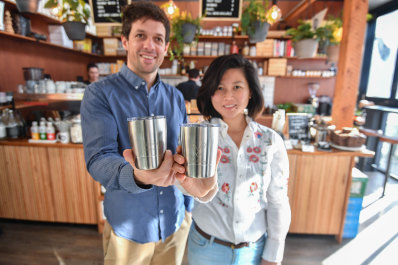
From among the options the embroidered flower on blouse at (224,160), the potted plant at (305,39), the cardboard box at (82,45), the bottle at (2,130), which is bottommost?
the bottle at (2,130)

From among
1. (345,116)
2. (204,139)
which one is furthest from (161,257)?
(345,116)

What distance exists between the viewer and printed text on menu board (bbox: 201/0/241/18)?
2.99m

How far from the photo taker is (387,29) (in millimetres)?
5246

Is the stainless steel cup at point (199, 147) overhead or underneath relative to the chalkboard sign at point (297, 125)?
overhead

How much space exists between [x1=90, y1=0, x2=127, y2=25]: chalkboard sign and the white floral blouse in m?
2.58

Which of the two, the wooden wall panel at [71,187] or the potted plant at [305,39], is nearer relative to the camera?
the wooden wall panel at [71,187]

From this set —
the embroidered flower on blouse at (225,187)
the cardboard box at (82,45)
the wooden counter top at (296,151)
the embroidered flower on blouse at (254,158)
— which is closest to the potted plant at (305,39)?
the wooden counter top at (296,151)

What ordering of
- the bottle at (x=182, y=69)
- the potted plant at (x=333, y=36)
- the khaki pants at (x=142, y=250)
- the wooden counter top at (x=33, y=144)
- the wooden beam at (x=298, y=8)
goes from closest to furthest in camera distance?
the khaki pants at (x=142, y=250), the wooden counter top at (x=33, y=144), the potted plant at (x=333, y=36), the wooden beam at (x=298, y=8), the bottle at (x=182, y=69)

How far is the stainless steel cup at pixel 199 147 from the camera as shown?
601mm

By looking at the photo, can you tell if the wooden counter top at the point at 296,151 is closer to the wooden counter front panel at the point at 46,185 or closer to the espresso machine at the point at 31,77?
the wooden counter front panel at the point at 46,185

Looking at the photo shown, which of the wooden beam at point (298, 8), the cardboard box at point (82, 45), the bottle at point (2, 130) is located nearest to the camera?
the bottle at point (2, 130)

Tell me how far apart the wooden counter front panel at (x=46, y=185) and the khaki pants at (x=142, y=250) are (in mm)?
1317

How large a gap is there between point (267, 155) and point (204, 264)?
2.01ft

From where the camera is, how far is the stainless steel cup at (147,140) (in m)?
0.57
